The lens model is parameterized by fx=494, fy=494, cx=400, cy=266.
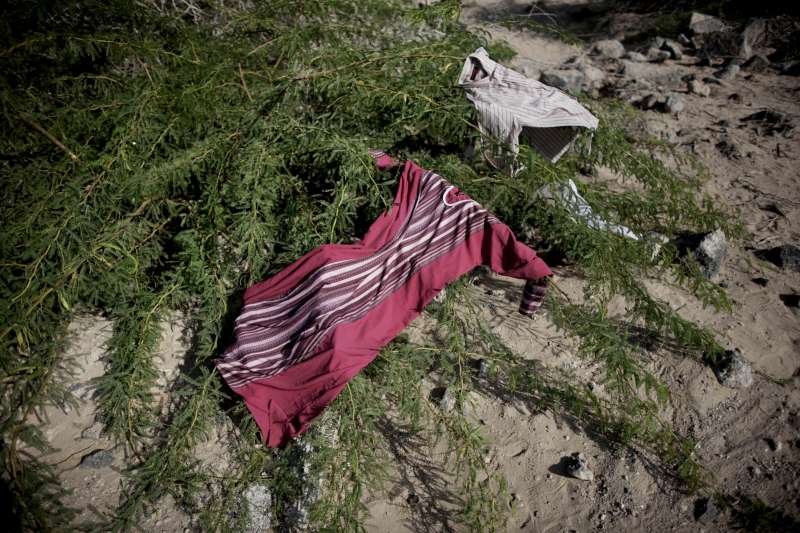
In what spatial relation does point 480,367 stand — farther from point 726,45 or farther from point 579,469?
point 726,45

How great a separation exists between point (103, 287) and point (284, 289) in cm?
66

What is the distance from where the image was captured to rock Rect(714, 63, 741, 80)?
13.1ft

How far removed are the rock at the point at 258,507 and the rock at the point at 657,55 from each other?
459cm

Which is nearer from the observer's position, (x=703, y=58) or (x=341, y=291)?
(x=341, y=291)

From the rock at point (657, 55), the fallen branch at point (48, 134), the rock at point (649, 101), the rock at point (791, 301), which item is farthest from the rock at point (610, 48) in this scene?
the fallen branch at point (48, 134)

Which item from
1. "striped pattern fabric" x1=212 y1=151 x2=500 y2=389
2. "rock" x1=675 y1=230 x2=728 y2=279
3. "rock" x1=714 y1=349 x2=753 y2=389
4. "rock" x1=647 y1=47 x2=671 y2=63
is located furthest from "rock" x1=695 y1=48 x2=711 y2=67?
"striped pattern fabric" x1=212 y1=151 x2=500 y2=389

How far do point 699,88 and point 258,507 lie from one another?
13.5ft

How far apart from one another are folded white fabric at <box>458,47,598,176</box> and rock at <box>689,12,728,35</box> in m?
3.31

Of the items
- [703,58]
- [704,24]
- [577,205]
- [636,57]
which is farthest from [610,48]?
[577,205]

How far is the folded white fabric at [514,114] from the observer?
2.14 m

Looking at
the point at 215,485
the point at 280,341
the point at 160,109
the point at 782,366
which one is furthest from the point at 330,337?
the point at 782,366

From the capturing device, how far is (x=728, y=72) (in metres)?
3.99

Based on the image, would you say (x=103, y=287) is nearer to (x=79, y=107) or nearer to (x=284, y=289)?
(x=284, y=289)

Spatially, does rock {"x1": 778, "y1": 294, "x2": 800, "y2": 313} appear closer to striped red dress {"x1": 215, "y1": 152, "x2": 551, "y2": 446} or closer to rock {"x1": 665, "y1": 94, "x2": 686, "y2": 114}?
striped red dress {"x1": 215, "y1": 152, "x2": 551, "y2": 446}
